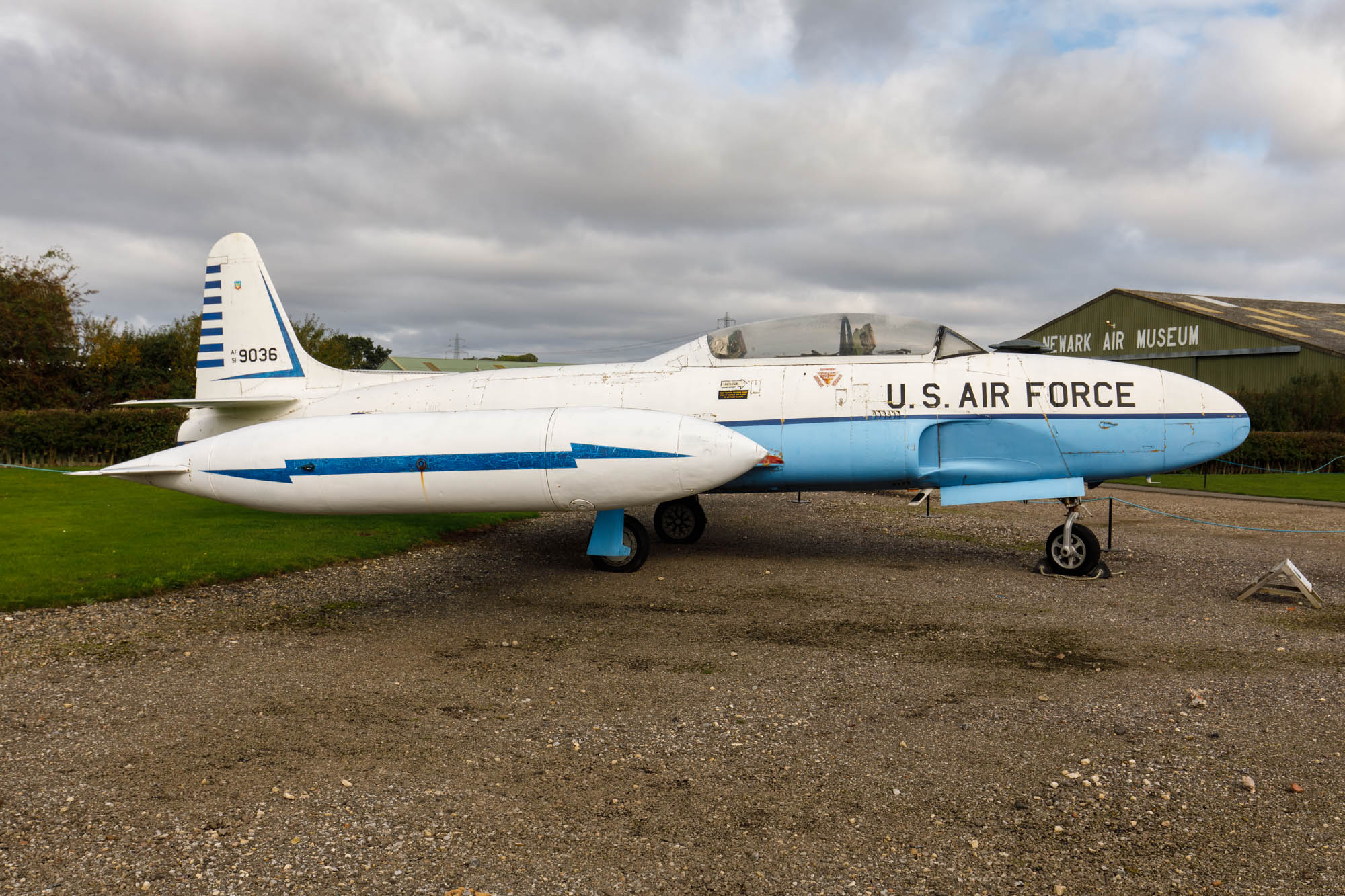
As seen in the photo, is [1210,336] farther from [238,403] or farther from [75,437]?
[75,437]

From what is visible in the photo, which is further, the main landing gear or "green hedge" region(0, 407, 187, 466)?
"green hedge" region(0, 407, 187, 466)

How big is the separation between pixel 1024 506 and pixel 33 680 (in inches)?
638

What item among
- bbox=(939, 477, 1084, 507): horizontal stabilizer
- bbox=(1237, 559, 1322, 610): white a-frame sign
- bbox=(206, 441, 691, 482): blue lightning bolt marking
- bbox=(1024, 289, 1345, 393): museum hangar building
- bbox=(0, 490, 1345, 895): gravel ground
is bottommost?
bbox=(0, 490, 1345, 895): gravel ground

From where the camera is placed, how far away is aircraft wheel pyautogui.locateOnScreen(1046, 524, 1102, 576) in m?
8.98

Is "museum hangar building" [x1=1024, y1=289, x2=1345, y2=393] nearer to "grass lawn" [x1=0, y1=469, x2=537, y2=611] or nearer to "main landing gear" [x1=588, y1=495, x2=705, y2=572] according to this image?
"main landing gear" [x1=588, y1=495, x2=705, y2=572]

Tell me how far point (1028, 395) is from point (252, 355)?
10.0 m

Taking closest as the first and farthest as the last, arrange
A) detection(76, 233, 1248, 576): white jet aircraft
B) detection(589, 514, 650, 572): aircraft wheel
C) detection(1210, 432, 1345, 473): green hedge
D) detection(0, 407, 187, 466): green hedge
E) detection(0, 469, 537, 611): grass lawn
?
1. detection(76, 233, 1248, 576): white jet aircraft
2. detection(0, 469, 537, 611): grass lawn
3. detection(589, 514, 650, 572): aircraft wheel
4. detection(0, 407, 187, 466): green hedge
5. detection(1210, 432, 1345, 473): green hedge

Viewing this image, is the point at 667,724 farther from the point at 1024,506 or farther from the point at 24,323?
the point at 24,323

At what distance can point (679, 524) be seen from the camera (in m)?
11.8

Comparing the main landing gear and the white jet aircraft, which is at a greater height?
the white jet aircraft

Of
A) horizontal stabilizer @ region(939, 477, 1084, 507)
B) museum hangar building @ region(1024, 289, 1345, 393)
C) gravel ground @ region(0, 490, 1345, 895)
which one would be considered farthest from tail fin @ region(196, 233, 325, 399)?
museum hangar building @ region(1024, 289, 1345, 393)

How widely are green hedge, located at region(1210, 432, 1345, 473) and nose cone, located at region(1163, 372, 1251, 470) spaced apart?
1962cm

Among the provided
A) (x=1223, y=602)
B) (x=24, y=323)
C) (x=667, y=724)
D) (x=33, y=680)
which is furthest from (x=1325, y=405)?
(x=24, y=323)

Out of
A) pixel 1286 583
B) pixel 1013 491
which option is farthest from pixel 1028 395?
pixel 1286 583
